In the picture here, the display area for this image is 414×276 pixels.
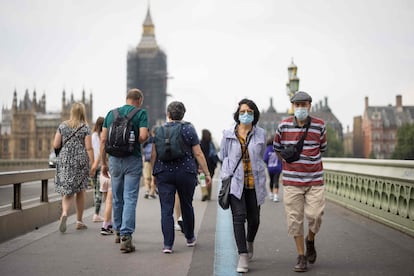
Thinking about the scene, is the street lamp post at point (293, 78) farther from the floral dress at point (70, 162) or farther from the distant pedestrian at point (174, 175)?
the distant pedestrian at point (174, 175)

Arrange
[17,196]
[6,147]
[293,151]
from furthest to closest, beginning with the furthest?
[6,147] < [17,196] < [293,151]

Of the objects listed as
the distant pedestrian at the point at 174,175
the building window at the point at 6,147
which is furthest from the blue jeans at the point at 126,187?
the building window at the point at 6,147

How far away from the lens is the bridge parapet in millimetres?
7807

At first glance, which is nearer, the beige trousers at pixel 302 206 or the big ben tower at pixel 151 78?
the beige trousers at pixel 302 206

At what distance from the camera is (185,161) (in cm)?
655

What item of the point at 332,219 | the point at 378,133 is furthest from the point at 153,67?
the point at 332,219

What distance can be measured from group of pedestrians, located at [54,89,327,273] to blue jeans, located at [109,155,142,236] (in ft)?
0.04

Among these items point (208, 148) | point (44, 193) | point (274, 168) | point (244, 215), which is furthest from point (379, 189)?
point (44, 193)

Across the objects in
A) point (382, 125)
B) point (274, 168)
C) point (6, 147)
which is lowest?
point (274, 168)

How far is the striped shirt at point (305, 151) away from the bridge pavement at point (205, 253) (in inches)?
36.0

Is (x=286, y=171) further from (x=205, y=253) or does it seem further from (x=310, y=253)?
(x=205, y=253)

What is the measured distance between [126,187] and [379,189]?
4655 millimetres

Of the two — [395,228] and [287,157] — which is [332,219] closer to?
[395,228]

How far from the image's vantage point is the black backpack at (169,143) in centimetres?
641
